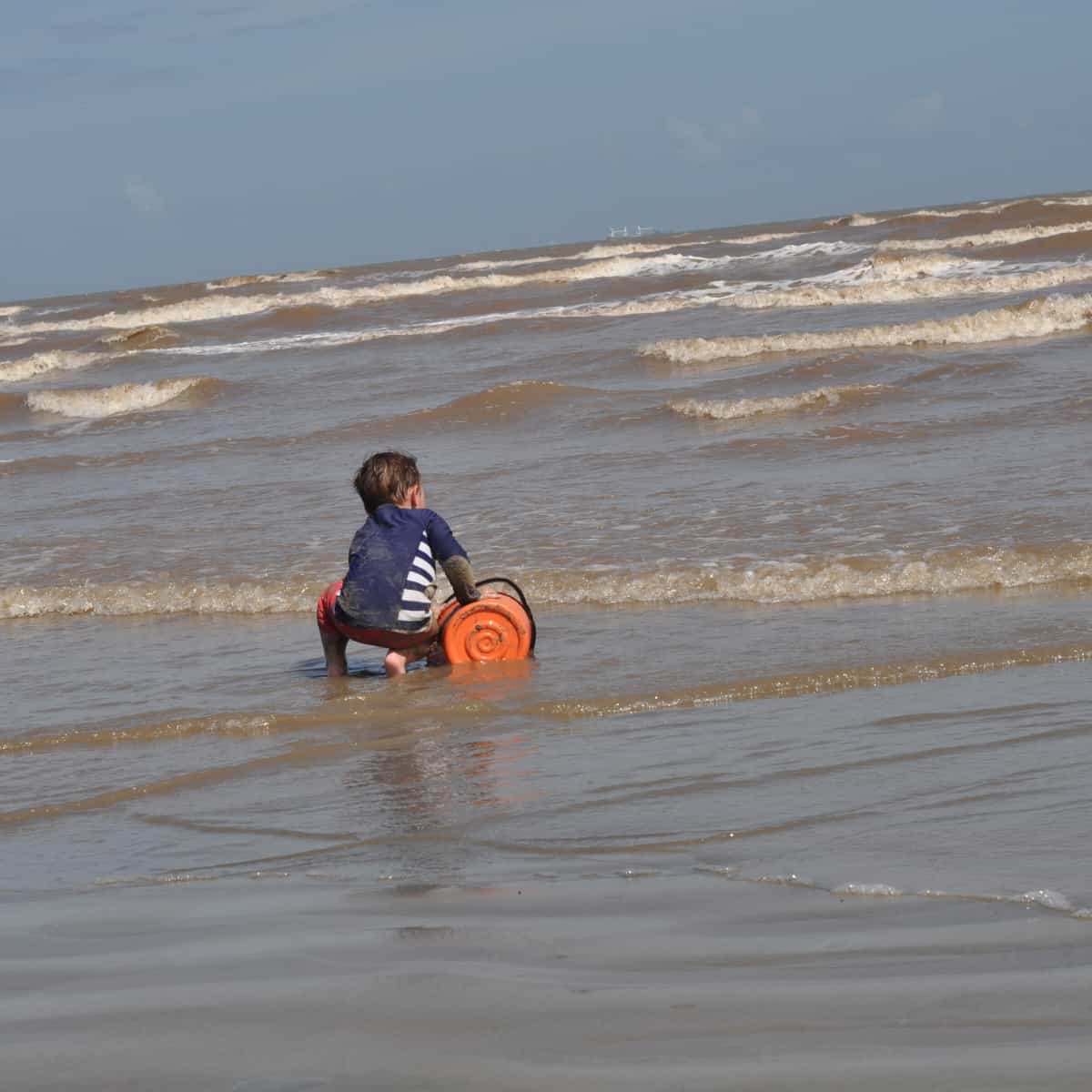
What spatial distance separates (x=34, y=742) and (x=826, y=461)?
6507 mm

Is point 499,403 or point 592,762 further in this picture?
point 499,403

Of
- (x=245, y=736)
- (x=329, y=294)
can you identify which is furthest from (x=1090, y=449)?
(x=329, y=294)

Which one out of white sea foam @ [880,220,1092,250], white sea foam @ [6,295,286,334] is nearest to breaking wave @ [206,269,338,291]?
white sea foam @ [6,295,286,334]

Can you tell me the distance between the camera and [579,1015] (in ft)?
9.20

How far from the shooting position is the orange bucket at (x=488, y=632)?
6.82 meters

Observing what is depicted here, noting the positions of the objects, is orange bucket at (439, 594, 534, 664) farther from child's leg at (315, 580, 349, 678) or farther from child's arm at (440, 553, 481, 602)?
child's leg at (315, 580, 349, 678)

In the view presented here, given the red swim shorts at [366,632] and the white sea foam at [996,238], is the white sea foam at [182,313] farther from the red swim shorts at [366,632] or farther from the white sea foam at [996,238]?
the red swim shorts at [366,632]

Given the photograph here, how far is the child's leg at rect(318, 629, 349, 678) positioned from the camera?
275 inches

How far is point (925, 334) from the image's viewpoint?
1858cm

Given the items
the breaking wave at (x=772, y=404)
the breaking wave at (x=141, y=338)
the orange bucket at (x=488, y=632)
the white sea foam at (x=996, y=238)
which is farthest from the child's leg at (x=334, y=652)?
the white sea foam at (x=996, y=238)

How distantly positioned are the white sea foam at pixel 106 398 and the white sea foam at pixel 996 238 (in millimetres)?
16684

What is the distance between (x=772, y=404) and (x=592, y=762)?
924 cm

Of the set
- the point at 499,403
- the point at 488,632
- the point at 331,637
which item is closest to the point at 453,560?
the point at 488,632

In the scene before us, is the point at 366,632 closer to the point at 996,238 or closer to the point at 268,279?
the point at 996,238
